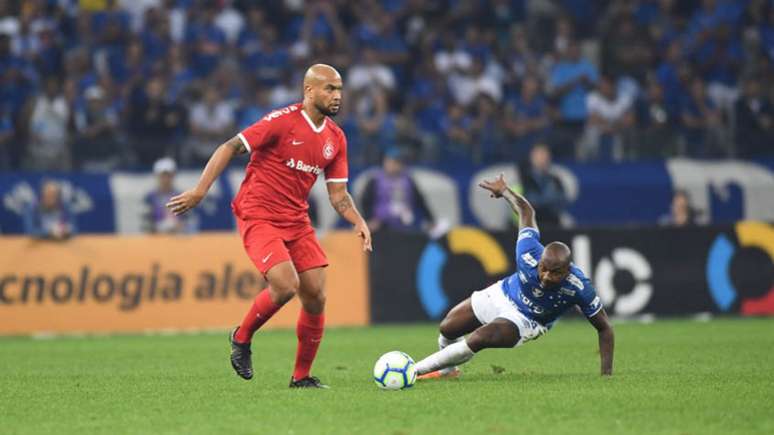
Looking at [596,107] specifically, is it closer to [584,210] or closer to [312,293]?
[584,210]

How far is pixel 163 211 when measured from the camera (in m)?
18.5

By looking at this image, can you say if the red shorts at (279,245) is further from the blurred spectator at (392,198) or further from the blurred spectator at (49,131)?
the blurred spectator at (49,131)

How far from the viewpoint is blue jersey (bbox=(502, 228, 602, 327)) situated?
1029 centimetres

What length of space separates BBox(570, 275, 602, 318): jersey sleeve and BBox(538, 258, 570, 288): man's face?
21cm

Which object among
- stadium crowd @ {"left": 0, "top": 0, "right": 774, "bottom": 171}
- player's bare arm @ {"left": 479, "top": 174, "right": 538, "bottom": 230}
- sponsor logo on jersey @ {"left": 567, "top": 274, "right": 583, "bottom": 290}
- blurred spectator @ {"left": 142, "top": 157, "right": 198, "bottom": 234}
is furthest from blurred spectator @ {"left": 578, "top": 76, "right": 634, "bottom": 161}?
sponsor logo on jersey @ {"left": 567, "top": 274, "right": 583, "bottom": 290}

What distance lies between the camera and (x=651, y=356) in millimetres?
12664

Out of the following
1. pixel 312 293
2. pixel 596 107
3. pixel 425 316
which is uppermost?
pixel 596 107

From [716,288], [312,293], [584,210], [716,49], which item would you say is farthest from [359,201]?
[312,293]

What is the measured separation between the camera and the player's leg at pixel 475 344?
33.8 feet

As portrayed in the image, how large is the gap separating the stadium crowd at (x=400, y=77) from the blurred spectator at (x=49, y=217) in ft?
2.66

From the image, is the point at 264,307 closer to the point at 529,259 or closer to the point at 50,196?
the point at 529,259

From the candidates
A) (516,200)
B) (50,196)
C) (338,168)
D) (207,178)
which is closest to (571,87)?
(50,196)

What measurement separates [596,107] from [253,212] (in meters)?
12.4

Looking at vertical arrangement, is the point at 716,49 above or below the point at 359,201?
above
